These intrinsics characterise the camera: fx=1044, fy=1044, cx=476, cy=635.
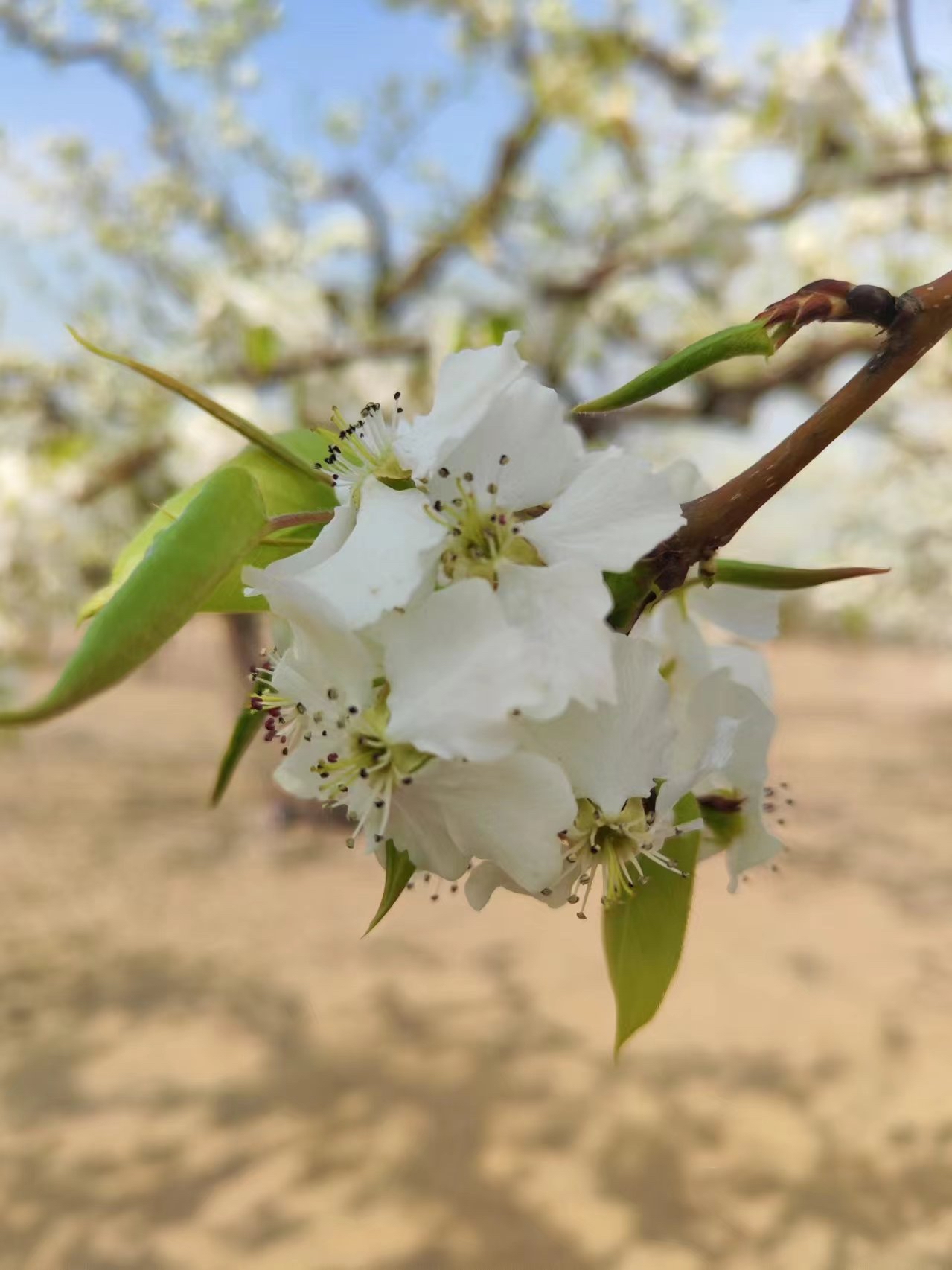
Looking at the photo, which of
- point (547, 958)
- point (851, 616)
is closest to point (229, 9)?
point (547, 958)

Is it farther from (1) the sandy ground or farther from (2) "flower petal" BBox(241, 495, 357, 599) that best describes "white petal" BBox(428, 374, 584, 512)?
(1) the sandy ground

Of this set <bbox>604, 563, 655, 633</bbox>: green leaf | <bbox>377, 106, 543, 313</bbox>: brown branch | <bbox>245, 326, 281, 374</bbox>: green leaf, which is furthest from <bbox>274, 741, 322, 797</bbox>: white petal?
<bbox>377, 106, 543, 313</bbox>: brown branch

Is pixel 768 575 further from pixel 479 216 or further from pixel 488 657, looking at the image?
pixel 479 216

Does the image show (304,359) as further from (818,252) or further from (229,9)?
(818,252)

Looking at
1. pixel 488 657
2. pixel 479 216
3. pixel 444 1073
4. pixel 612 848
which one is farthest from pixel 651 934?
pixel 479 216

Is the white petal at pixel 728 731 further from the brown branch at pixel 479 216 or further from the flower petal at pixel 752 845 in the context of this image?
the brown branch at pixel 479 216

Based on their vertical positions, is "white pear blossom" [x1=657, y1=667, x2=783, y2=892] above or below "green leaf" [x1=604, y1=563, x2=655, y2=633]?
below
